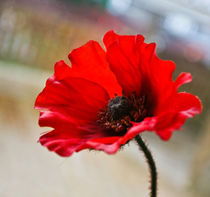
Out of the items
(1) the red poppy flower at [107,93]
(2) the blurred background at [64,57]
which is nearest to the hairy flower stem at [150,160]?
(1) the red poppy flower at [107,93]

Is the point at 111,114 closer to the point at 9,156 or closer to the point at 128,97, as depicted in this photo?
the point at 128,97

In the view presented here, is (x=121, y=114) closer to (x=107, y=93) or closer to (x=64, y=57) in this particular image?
(x=107, y=93)

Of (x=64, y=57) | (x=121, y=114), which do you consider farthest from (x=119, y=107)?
(x=64, y=57)

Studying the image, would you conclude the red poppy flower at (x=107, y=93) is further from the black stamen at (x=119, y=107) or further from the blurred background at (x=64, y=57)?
the blurred background at (x=64, y=57)

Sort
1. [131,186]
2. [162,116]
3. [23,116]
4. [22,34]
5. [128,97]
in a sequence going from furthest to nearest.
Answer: [22,34]
[23,116]
[131,186]
[128,97]
[162,116]

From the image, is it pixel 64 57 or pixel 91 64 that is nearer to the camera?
pixel 91 64

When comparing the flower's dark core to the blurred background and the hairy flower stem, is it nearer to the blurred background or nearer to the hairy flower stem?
the hairy flower stem

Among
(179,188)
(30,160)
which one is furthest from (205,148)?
(30,160)
